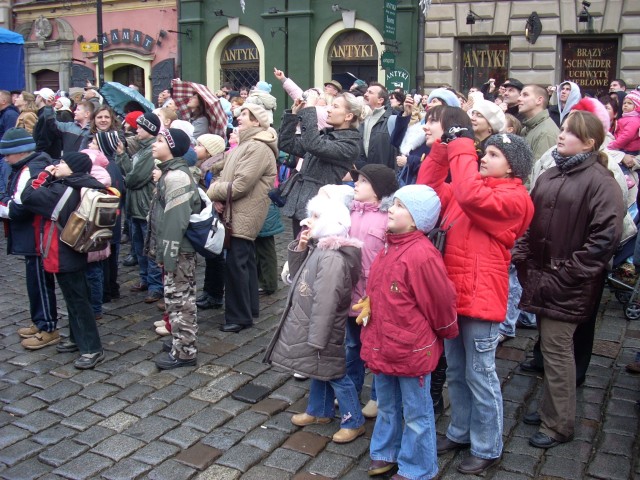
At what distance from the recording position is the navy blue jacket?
5.71 m

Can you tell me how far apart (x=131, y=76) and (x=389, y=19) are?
34.0ft

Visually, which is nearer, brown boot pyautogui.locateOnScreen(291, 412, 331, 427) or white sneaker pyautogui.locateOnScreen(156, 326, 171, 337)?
brown boot pyautogui.locateOnScreen(291, 412, 331, 427)

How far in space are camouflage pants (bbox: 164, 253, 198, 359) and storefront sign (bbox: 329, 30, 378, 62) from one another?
14.0 metres

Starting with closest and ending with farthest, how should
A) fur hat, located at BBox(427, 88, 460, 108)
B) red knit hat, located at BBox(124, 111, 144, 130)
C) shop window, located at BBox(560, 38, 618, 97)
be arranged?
fur hat, located at BBox(427, 88, 460, 108)
red knit hat, located at BBox(124, 111, 144, 130)
shop window, located at BBox(560, 38, 618, 97)

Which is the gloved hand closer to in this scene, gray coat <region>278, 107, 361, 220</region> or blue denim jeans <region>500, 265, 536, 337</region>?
gray coat <region>278, 107, 361, 220</region>

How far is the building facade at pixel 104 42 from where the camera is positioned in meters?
21.5

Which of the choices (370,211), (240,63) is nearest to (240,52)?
(240,63)

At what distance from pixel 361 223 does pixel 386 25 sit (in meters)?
12.0

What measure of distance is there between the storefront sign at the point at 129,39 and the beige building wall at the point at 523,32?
9137 mm

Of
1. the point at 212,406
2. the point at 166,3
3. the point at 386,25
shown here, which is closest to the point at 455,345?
the point at 212,406

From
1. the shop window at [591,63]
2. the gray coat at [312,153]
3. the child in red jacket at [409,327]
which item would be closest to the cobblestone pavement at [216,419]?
the child in red jacket at [409,327]

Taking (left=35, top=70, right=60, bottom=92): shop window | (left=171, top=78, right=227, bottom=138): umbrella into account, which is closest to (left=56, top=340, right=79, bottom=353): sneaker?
(left=171, top=78, right=227, bottom=138): umbrella

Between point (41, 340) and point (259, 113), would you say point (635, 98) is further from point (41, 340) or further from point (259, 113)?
point (41, 340)

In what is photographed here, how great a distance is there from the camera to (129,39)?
2195cm
